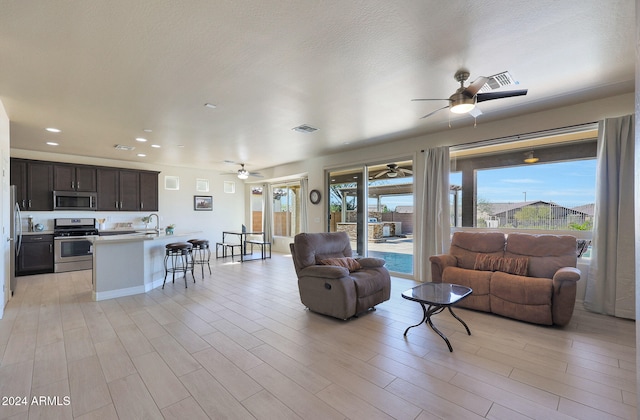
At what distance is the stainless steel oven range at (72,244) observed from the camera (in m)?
6.07

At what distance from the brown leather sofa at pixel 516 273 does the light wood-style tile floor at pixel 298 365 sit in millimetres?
186

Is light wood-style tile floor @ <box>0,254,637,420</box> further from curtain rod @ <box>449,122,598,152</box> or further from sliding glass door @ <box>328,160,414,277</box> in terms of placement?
curtain rod @ <box>449,122,598,152</box>

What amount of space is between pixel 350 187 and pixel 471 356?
4637mm

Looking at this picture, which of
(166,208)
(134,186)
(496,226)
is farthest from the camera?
(166,208)

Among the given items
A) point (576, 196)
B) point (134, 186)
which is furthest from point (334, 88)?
point (134, 186)

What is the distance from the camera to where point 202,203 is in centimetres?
903

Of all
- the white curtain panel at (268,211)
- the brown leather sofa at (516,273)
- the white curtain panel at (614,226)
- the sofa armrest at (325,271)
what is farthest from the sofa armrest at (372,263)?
the white curtain panel at (268,211)

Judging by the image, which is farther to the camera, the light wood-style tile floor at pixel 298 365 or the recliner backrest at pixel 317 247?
the recliner backrest at pixel 317 247

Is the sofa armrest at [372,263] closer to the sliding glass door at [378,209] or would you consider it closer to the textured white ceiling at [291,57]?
the sliding glass door at [378,209]

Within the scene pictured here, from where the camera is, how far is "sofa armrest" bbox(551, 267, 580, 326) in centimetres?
307

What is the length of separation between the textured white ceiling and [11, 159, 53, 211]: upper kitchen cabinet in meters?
2.19

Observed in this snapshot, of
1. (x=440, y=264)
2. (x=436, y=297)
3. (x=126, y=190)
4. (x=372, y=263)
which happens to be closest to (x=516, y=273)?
(x=440, y=264)

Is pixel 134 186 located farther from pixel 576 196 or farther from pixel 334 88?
pixel 576 196

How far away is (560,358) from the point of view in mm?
2506
